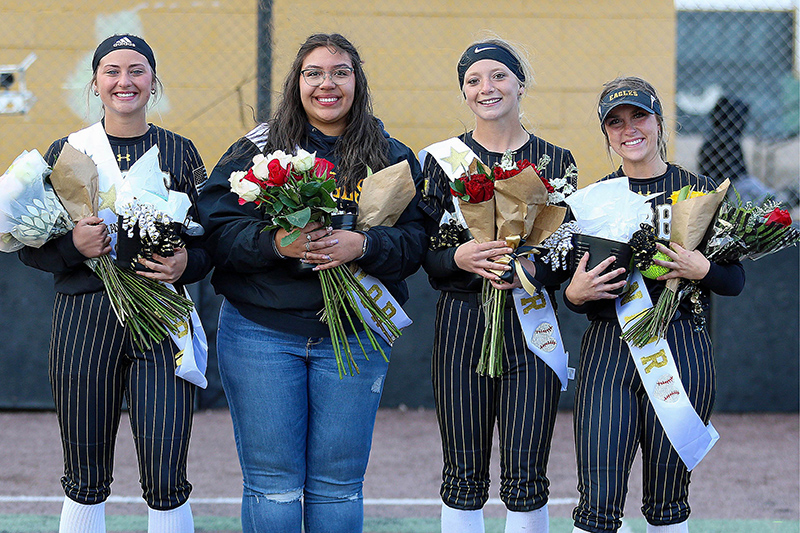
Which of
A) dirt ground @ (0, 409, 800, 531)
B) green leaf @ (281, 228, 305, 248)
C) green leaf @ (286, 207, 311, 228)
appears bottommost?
dirt ground @ (0, 409, 800, 531)

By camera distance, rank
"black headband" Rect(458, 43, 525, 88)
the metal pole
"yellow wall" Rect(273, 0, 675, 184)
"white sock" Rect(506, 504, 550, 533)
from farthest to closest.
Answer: "yellow wall" Rect(273, 0, 675, 184), the metal pole, "black headband" Rect(458, 43, 525, 88), "white sock" Rect(506, 504, 550, 533)

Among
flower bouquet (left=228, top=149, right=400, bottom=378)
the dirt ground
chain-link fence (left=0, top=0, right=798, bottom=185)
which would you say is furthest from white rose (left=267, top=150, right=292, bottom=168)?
chain-link fence (left=0, top=0, right=798, bottom=185)

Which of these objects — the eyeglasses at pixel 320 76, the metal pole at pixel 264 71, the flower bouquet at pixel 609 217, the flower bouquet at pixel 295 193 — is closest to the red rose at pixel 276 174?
the flower bouquet at pixel 295 193

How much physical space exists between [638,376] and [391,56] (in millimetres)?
3906

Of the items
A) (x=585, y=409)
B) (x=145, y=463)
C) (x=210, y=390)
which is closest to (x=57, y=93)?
(x=210, y=390)

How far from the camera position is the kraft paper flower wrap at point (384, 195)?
8.93 ft

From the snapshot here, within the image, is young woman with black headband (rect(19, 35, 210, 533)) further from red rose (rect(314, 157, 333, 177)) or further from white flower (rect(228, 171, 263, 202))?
red rose (rect(314, 157, 333, 177))

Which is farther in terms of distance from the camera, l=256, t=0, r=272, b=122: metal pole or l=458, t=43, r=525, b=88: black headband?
l=256, t=0, r=272, b=122: metal pole

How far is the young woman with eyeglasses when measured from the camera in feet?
9.07

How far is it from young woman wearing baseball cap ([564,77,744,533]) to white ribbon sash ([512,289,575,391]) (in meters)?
0.09

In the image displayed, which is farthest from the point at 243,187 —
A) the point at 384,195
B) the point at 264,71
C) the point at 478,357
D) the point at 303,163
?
the point at 264,71

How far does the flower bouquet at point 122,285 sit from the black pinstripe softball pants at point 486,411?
2.93 feet

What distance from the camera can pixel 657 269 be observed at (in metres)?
2.73

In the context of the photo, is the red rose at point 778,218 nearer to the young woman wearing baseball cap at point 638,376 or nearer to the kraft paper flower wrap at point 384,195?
the young woman wearing baseball cap at point 638,376
